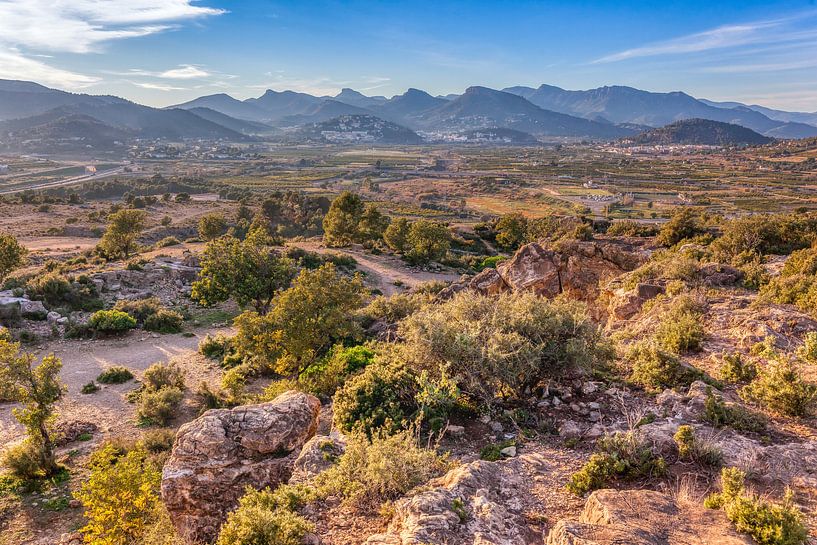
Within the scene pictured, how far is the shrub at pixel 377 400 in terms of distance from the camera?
8.62 metres

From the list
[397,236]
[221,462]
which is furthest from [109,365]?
[397,236]

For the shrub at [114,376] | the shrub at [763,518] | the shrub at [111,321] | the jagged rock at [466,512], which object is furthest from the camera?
the shrub at [111,321]

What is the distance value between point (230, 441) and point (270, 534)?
124 inches

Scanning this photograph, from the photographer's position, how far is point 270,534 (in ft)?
17.0

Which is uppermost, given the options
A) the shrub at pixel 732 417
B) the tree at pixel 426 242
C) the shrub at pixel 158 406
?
the shrub at pixel 732 417

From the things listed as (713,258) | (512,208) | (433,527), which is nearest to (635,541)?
(433,527)

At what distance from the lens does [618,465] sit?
6277mm

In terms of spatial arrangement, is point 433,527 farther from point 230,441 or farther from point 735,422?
point 735,422

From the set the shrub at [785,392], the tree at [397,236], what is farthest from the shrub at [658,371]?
the tree at [397,236]

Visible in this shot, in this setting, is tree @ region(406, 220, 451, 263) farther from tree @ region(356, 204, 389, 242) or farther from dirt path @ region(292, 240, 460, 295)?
tree @ region(356, 204, 389, 242)

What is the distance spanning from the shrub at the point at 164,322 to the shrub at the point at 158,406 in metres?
8.64

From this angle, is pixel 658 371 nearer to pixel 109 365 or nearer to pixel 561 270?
pixel 561 270

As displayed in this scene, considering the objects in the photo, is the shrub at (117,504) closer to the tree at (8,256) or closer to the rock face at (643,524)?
the rock face at (643,524)

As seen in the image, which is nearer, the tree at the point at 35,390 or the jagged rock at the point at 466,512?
the jagged rock at the point at 466,512
